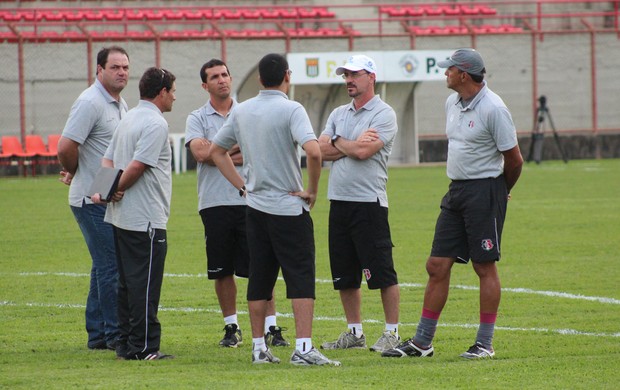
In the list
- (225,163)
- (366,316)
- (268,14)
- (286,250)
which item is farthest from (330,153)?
(268,14)

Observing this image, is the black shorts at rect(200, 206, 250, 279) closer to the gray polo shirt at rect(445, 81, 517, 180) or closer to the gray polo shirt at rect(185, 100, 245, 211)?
the gray polo shirt at rect(185, 100, 245, 211)

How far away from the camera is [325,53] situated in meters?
32.6

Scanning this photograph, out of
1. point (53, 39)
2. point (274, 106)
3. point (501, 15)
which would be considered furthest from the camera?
point (501, 15)

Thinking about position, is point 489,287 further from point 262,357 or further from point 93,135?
point 93,135

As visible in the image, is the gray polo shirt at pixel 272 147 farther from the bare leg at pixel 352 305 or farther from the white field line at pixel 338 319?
the white field line at pixel 338 319

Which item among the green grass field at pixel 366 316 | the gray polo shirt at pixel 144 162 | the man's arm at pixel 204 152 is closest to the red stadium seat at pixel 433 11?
the green grass field at pixel 366 316

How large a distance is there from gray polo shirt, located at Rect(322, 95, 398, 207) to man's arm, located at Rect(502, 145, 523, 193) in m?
0.99

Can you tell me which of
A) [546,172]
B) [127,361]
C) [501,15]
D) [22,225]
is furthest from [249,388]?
[501,15]

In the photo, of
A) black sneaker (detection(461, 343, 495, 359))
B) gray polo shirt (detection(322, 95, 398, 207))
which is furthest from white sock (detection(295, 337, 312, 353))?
gray polo shirt (detection(322, 95, 398, 207))

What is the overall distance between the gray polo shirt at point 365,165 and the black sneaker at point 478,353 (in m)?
1.35

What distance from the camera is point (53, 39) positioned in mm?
33031

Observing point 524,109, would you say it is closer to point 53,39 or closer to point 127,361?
point 53,39

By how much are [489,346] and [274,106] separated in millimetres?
2239

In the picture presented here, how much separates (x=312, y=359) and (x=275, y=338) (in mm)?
1286
